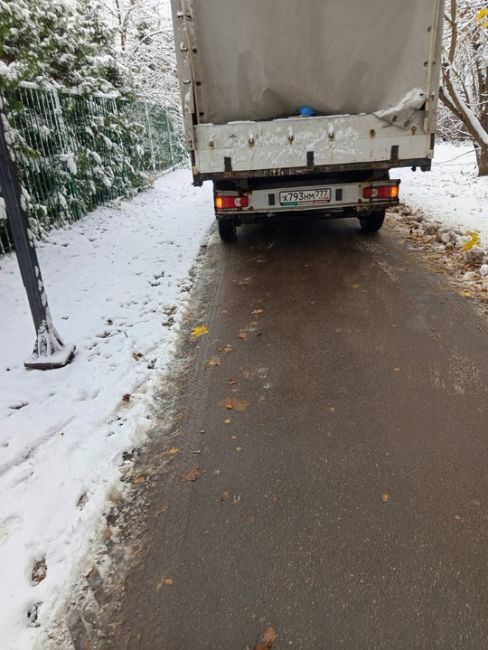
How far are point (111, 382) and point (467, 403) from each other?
8.76 ft

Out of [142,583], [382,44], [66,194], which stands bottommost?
[142,583]

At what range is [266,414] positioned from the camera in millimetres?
3217

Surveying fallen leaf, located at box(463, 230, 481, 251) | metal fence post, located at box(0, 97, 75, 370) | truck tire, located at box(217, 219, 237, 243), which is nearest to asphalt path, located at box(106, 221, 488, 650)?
metal fence post, located at box(0, 97, 75, 370)

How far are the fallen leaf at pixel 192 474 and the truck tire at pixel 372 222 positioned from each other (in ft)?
17.7

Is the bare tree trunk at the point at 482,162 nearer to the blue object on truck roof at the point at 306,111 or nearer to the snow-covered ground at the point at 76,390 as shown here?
the snow-covered ground at the point at 76,390

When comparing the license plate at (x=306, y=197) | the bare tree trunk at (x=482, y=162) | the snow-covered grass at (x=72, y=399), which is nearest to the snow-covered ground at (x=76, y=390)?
the snow-covered grass at (x=72, y=399)

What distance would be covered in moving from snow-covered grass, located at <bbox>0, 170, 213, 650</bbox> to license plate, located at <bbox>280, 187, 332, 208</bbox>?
163 cm

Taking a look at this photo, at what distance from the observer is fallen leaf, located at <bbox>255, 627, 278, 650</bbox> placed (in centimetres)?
179

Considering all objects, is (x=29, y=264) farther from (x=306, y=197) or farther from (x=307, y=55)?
(x=307, y=55)

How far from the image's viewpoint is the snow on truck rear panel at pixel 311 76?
539 cm

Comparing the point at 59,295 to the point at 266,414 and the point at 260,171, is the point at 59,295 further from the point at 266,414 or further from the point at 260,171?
the point at 266,414

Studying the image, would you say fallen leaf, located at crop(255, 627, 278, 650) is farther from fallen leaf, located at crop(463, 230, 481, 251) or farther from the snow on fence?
fallen leaf, located at crop(463, 230, 481, 251)

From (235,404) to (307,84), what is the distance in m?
4.44

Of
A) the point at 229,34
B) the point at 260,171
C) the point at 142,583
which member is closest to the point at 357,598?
the point at 142,583
